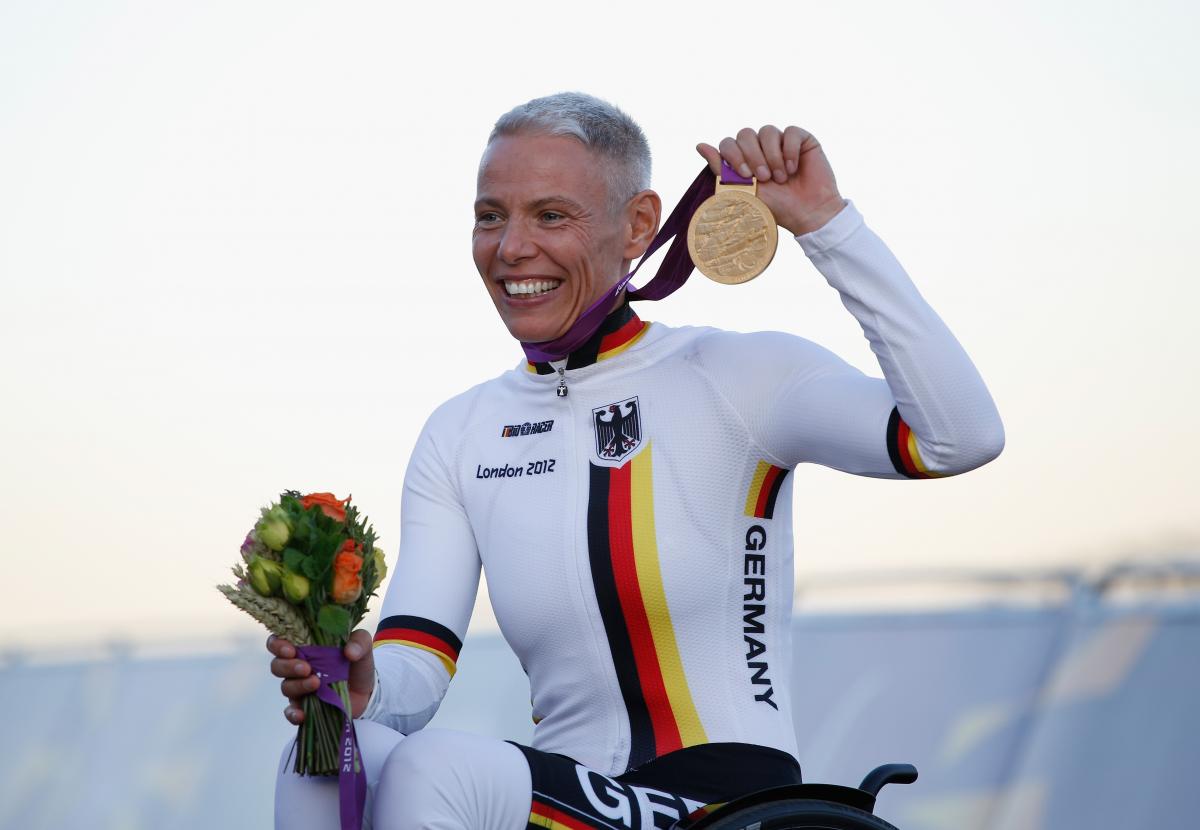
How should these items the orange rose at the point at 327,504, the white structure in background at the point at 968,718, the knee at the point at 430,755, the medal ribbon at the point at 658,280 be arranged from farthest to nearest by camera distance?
the white structure in background at the point at 968,718, the medal ribbon at the point at 658,280, the orange rose at the point at 327,504, the knee at the point at 430,755

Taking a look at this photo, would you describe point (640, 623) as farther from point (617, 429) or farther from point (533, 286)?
point (533, 286)

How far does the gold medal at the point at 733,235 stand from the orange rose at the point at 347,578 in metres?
0.78

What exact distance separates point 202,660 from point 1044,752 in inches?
185

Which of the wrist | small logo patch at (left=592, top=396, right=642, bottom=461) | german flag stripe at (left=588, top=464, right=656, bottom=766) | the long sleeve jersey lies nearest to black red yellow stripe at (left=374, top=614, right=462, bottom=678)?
the long sleeve jersey

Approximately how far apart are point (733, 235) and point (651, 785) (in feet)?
3.06

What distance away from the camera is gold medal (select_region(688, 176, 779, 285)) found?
247cm

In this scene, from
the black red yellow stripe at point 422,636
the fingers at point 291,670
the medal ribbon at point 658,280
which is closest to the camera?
the fingers at point 291,670

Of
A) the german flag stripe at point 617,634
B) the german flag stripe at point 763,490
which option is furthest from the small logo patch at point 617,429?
the german flag stripe at point 763,490

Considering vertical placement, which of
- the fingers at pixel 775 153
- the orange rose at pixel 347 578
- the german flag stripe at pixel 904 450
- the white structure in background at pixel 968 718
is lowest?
the white structure in background at pixel 968 718

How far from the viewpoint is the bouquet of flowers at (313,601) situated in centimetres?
228

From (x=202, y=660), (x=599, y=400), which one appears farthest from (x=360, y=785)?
(x=202, y=660)

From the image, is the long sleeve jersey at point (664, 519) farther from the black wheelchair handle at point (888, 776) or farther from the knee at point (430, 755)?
the knee at point (430, 755)

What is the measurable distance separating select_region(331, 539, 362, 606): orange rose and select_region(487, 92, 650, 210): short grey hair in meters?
0.95

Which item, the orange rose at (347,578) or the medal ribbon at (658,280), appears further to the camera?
the medal ribbon at (658,280)
